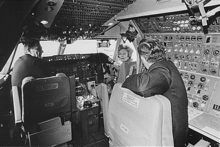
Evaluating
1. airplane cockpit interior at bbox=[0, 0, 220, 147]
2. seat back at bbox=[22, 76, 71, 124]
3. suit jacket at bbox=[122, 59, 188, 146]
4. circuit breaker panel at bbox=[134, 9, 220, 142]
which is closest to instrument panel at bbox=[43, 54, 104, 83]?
airplane cockpit interior at bbox=[0, 0, 220, 147]

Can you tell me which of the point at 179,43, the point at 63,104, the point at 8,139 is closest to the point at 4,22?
the point at 63,104

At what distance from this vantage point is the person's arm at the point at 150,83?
1041 mm

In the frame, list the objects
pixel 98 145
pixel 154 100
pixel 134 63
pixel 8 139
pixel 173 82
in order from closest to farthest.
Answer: pixel 154 100, pixel 173 82, pixel 8 139, pixel 98 145, pixel 134 63

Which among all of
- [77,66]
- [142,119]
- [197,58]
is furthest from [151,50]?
[77,66]

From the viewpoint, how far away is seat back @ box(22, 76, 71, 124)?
1779 mm

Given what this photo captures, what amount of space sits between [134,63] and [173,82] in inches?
75.6

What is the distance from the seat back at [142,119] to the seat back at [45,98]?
45.9 inches

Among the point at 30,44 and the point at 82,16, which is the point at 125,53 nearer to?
the point at 82,16

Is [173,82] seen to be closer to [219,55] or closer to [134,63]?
[219,55]

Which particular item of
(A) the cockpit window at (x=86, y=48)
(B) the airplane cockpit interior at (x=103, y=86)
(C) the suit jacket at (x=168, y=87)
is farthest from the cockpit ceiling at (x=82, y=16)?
(C) the suit jacket at (x=168, y=87)

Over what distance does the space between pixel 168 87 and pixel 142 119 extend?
48cm

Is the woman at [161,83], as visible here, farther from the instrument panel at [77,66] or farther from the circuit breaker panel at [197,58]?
the instrument panel at [77,66]

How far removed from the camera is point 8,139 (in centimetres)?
189

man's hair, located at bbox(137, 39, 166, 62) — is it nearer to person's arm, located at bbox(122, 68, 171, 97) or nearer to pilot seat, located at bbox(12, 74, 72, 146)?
person's arm, located at bbox(122, 68, 171, 97)
